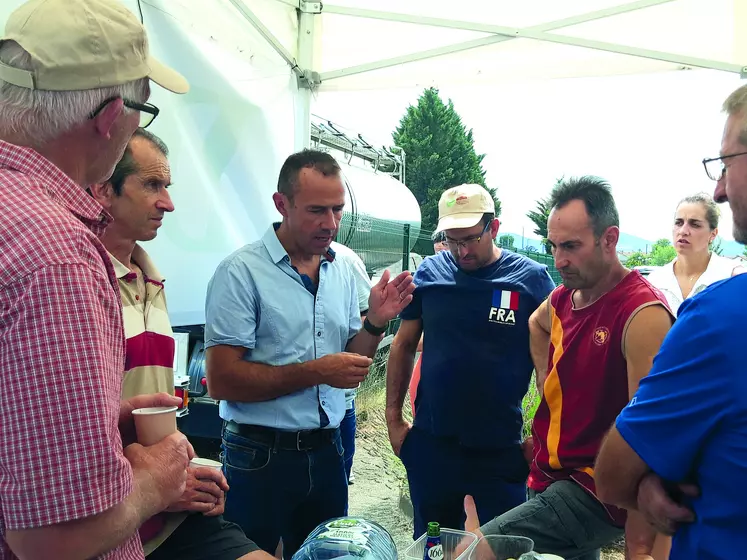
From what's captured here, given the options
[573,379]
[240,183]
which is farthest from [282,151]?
[573,379]

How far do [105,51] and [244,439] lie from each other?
176 centimetres

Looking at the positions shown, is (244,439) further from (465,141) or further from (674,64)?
(465,141)

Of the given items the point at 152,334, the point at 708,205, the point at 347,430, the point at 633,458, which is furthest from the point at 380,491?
the point at 633,458

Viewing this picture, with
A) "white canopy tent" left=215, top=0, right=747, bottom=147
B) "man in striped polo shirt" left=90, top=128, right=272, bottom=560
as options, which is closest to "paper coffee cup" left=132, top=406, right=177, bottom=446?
"man in striped polo shirt" left=90, top=128, right=272, bottom=560

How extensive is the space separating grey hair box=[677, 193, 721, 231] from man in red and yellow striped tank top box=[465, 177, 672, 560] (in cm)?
241

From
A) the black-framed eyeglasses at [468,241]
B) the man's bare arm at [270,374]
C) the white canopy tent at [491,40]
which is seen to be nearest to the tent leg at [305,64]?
the white canopy tent at [491,40]

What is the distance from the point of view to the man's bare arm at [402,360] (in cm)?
312

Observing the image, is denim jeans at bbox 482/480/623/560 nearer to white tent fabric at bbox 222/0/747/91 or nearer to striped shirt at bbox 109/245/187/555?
striped shirt at bbox 109/245/187/555

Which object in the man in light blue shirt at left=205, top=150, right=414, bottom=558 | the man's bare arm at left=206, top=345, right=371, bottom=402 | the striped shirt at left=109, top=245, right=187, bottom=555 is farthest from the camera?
the man in light blue shirt at left=205, top=150, right=414, bottom=558

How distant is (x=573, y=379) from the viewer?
2.19 m

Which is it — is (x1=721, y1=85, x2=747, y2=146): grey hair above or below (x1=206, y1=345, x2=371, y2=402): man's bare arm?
above

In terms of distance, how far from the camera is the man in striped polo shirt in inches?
61.8

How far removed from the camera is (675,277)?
14.8 feet

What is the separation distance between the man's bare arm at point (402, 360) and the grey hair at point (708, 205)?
8.81ft
